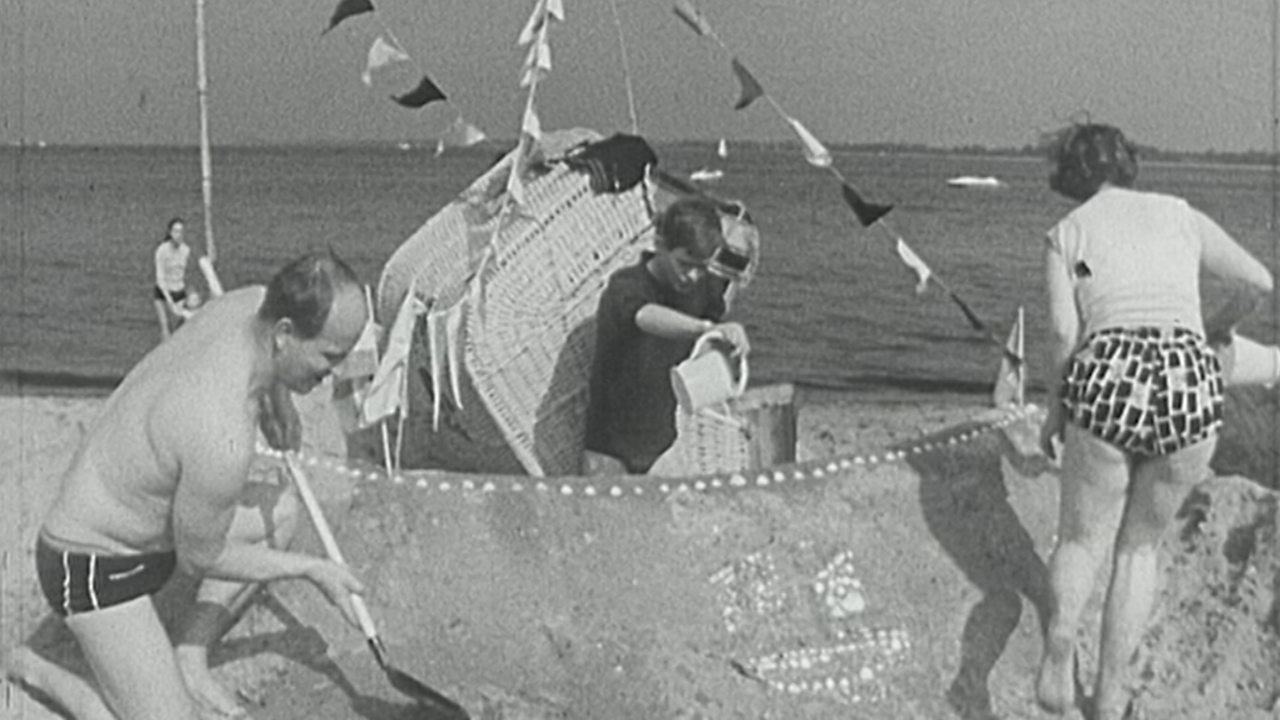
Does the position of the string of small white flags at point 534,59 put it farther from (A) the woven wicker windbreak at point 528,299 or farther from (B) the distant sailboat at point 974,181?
(B) the distant sailboat at point 974,181

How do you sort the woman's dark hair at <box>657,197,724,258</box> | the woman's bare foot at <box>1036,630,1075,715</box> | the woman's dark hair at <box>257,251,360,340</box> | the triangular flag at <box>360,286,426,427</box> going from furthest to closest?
1. the woman's dark hair at <box>657,197,724,258</box>
2. the triangular flag at <box>360,286,426,427</box>
3. the woman's bare foot at <box>1036,630,1075,715</box>
4. the woman's dark hair at <box>257,251,360,340</box>

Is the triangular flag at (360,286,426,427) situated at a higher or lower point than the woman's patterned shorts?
lower

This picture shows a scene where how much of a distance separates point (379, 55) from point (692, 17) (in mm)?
965

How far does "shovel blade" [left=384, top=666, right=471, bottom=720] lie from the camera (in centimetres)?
366

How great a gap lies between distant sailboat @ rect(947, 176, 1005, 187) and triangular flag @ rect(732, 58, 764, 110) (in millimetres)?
43815

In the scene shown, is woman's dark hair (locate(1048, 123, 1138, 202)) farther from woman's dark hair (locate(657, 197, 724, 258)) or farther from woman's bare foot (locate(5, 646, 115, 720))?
woman's bare foot (locate(5, 646, 115, 720))

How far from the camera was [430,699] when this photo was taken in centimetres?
369

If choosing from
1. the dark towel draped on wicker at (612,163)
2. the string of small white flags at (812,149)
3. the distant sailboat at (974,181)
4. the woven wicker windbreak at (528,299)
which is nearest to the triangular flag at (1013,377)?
the string of small white flags at (812,149)

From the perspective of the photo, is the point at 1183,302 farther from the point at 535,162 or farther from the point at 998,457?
the point at 535,162

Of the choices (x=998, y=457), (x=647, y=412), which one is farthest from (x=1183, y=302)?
(x=647, y=412)

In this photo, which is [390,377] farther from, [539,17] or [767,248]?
[767,248]

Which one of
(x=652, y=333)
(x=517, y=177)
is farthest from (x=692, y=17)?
(x=652, y=333)

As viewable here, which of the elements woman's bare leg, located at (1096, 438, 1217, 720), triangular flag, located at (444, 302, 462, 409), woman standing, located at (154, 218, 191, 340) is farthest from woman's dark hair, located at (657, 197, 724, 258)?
woman standing, located at (154, 218, 191, 340)

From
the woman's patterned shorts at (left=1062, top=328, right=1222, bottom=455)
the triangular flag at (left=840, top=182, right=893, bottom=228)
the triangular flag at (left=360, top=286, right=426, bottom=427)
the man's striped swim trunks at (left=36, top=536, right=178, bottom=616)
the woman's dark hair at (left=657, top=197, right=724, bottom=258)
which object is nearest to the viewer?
the man's striped swim trunks at (left=36, top=536, right=178, bottom=616)
